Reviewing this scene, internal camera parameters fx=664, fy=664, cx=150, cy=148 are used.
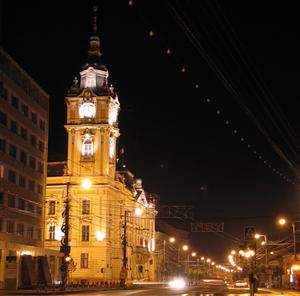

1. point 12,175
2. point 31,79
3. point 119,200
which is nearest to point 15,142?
point 12,175

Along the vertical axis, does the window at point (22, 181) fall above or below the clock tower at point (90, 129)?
below

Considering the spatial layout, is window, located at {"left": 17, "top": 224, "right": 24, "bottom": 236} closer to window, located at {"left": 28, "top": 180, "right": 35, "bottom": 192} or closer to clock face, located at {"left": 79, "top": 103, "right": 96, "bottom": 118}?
window, located at {"left": 28, "top": 180, "right": 35, "bottom": 192}

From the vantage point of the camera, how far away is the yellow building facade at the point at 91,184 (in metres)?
102

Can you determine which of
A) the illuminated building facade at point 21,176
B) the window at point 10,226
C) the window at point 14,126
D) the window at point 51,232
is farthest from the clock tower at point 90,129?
the window at point 10,226

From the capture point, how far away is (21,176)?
3182 inches

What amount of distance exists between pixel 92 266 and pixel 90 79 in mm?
30015

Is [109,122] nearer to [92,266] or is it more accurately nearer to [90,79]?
[90,79]

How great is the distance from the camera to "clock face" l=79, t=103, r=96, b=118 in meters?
106

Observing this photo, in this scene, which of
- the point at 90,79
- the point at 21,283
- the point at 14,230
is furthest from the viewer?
the point at 90,79

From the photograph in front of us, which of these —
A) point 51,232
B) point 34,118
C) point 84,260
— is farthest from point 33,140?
point 84,260

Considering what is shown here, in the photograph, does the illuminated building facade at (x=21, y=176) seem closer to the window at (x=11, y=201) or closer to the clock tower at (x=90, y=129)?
the window at (x=11, y=201)

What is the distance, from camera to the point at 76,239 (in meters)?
103

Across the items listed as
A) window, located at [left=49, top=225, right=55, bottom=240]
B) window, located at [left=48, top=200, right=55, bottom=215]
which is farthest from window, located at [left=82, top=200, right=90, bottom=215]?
window, located at [left=49, top=225, right=55, bottom=240]

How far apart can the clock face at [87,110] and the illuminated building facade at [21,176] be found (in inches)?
555
